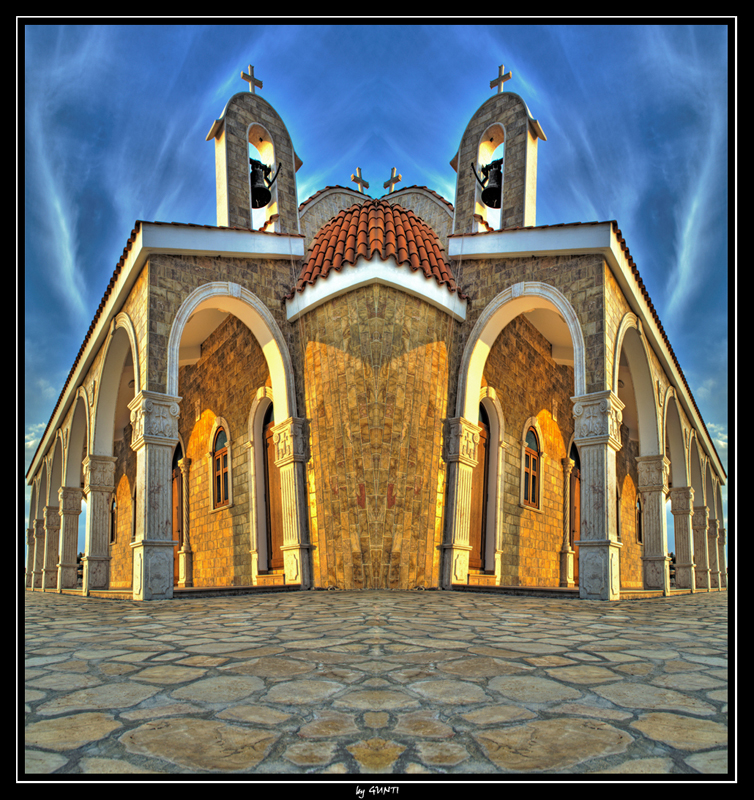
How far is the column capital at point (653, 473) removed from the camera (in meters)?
10.8

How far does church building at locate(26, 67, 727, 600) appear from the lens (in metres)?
8.38

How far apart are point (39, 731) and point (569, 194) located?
12.1 feet

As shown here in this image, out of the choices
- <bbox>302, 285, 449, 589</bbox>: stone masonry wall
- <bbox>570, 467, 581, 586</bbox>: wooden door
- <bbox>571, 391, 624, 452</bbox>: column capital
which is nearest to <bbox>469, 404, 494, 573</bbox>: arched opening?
<bbox>302, 285, 449, 589</bbox>: stone masonry wall

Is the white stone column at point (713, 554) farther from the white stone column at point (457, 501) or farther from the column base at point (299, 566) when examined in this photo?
the column base at point (299, 566)

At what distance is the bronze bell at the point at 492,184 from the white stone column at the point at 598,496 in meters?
5.27

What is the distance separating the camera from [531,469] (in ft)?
40.1

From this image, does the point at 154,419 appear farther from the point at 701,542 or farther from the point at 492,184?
the point at 701,542

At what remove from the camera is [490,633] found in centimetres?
412

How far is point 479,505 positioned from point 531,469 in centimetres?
181

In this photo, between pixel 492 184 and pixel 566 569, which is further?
pixel 566 569

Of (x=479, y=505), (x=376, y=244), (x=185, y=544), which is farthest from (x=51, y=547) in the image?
(x=376, y=244)

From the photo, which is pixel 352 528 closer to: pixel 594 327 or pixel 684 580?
pixel 594 327
